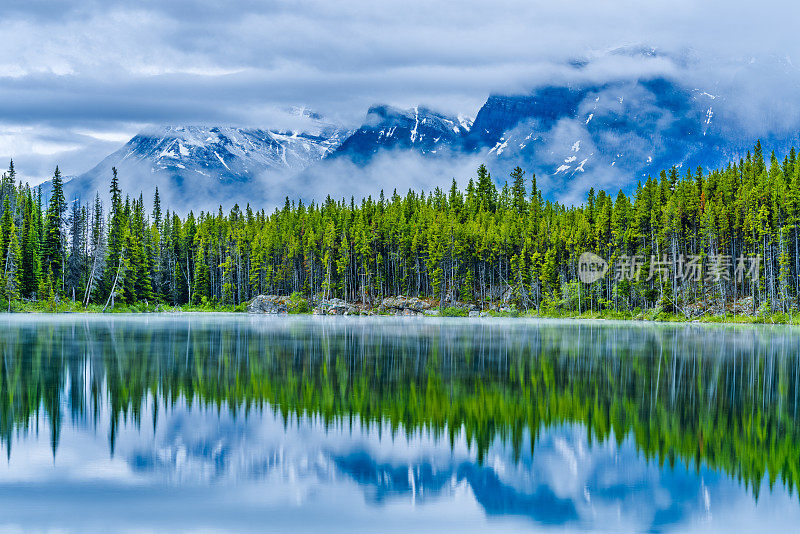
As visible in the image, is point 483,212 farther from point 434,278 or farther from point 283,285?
point 283,285

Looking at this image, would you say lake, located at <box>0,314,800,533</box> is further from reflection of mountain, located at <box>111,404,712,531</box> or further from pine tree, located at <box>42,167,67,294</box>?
pine tree, located at <box>42,167,67,294</box>

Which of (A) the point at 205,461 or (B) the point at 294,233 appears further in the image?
(B) the point at 294,233

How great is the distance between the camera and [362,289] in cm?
13738

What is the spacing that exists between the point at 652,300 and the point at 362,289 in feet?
172

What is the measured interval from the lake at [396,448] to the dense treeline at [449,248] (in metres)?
70.8

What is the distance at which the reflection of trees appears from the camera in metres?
18.8

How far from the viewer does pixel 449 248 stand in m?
127

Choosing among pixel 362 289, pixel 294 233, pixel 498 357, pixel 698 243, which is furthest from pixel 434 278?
pixel 498 357

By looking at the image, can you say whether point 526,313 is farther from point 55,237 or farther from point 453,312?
point 55,237

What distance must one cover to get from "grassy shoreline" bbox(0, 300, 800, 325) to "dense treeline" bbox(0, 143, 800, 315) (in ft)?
5.61

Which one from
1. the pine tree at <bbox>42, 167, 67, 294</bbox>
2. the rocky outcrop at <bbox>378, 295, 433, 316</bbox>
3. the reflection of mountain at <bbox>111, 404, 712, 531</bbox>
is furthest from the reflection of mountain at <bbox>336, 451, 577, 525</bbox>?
the pine tree at <bbox>42, 167, 67, 294</bbox>

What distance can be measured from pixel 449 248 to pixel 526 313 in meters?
16.4

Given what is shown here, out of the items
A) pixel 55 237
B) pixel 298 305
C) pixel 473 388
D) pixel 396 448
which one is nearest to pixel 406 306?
pixel 298 305

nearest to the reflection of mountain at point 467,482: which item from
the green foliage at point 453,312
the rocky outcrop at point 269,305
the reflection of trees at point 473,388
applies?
the reflection of trees at point 473,388
